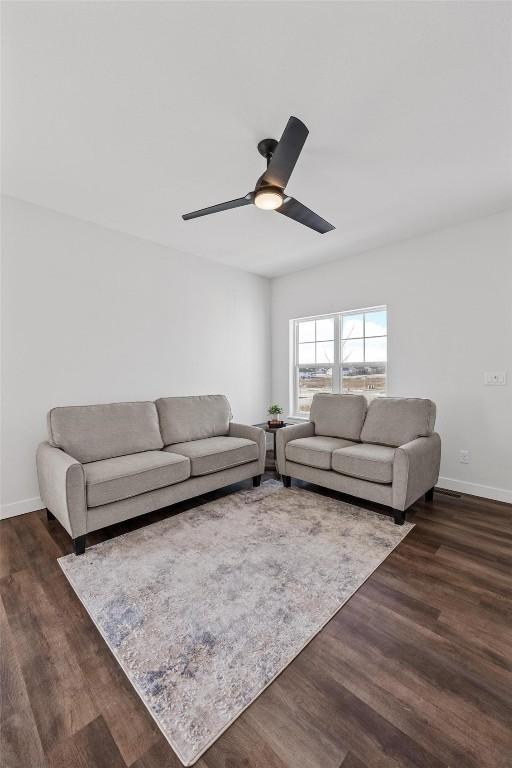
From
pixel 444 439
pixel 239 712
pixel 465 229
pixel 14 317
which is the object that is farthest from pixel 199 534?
pixel 465 229

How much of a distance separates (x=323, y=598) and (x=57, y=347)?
2.91 metres

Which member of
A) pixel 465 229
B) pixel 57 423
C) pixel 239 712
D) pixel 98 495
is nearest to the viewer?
pixel 239 712

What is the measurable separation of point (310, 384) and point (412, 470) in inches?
93.0

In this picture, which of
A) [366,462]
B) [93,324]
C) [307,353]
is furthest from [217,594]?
[307,353]

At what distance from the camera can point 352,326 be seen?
14.0ft

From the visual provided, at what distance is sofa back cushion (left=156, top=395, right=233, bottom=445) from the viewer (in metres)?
3.43

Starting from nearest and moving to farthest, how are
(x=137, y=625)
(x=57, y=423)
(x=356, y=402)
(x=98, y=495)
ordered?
1. (x=137, y=625)
2. (x=98, y=495)
3. (x=57, y=423)
4. (x=356, y=402)

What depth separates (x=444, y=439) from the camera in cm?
341

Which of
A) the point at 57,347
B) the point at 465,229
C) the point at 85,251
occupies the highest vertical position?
the point at 465,229

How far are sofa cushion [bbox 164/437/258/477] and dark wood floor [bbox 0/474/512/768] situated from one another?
1.26m

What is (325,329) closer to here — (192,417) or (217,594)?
(192,417)

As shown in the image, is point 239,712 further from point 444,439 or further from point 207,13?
point 444,439

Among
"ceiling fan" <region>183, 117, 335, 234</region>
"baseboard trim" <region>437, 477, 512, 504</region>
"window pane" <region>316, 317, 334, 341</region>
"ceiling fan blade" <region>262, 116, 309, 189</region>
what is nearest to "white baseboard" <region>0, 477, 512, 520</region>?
Answer: "baseboard trim" <region>437, 477, 512, 504</region>

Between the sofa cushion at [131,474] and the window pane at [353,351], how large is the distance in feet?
8.27
